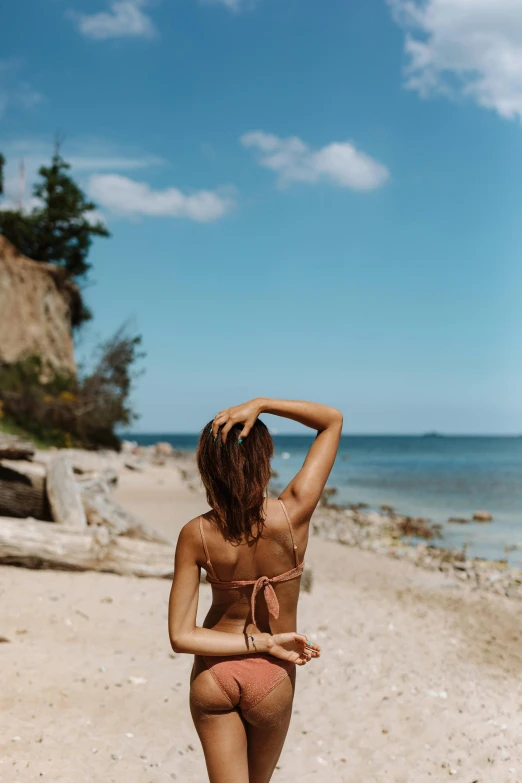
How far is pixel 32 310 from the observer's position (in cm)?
2872

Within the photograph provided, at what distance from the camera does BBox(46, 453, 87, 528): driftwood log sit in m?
9.41

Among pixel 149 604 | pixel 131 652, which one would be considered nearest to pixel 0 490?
pixel 149 604

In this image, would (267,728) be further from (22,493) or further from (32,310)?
(32,310)

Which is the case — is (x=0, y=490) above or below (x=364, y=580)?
above

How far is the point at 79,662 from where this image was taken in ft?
20.4

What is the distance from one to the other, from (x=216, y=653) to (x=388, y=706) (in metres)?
4.28

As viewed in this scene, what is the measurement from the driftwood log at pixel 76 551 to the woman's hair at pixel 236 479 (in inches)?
258

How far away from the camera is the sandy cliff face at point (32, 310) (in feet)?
90.5

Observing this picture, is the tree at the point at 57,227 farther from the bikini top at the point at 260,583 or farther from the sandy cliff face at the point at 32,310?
the bikini top at the point at 260,583

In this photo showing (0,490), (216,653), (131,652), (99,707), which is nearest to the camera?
(216,653)

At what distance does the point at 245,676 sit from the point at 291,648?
221 millimetres

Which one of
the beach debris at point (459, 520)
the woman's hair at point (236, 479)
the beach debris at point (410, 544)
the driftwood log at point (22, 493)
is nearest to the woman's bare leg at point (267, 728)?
the woman's hair at point (236, 479)

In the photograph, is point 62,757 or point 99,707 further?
point 99,707

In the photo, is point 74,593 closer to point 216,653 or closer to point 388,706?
point 388,706
